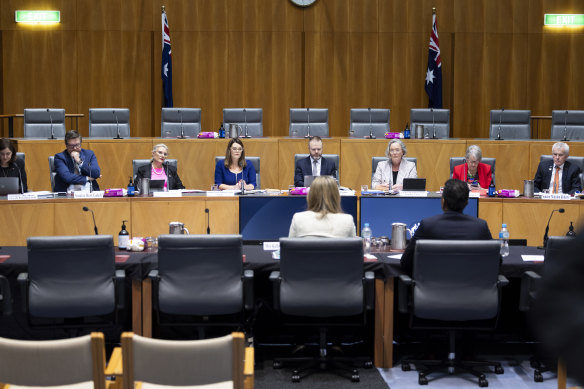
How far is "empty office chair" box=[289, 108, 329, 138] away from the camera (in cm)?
1002

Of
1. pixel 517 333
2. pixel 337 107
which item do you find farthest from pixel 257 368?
pixel 337 107

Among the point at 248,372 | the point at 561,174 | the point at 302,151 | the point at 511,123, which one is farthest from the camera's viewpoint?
the point at 511,123

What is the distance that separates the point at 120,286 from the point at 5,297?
2.30 ft

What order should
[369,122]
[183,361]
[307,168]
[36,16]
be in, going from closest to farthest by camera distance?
[183,361] → [307,168] → [369,122] → [36,16]

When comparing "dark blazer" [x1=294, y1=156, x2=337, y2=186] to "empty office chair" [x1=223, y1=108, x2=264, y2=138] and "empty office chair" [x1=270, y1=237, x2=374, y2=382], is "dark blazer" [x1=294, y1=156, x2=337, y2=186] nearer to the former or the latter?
"empty office chair" [x1=223, y1=108, x2=264, y2=138]

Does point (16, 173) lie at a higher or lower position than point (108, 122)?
lower

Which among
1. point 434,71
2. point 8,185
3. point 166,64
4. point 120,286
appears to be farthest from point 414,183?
point 166,64

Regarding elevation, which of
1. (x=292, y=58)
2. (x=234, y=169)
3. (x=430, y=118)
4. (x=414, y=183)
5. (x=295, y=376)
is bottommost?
(x=295, y=376)

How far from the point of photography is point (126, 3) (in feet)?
40.1

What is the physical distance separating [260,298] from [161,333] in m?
0.73

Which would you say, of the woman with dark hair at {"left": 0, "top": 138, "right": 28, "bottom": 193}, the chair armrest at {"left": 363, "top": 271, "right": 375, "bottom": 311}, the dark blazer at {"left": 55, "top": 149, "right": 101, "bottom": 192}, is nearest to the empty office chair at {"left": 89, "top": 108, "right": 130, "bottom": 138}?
the dark blazer at {"left": 55, "top": 149, "right": 101, "bottom": 192}

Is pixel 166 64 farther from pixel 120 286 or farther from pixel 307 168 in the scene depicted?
pixel 120 286

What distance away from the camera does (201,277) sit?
428 centimetres

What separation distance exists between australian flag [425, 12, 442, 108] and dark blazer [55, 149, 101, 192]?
6.54m
